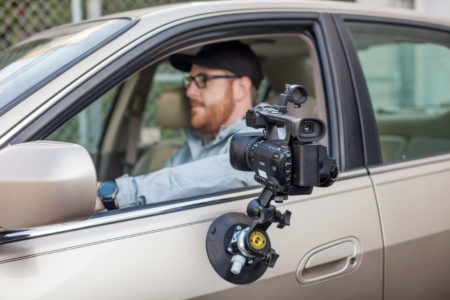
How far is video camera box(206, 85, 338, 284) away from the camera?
4.18 feet

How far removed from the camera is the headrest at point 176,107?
309 centimetres

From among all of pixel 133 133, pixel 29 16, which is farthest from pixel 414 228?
pixel 29 16

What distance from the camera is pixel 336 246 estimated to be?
1705 mm

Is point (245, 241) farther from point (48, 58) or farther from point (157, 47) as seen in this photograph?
point (48, 58)

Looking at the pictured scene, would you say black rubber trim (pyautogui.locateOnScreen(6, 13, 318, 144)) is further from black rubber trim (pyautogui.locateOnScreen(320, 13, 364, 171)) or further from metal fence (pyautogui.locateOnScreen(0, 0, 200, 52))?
metal fence (pyautogui.locateOnScreen(0, 0, 200, 52))

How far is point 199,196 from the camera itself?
162 cm

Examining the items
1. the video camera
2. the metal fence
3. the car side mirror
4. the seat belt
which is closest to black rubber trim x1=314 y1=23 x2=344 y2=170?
the video camera

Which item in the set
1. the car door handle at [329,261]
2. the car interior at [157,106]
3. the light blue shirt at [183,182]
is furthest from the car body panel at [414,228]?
the car interior at [157,106]

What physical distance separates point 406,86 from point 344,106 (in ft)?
16.3

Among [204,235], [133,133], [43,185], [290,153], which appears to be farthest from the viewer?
[133,133]

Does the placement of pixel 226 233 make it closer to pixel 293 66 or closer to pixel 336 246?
pixel 336 246

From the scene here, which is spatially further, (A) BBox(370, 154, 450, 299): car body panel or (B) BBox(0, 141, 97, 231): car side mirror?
(A) BBox(370, 154, 450, 299): car body panel

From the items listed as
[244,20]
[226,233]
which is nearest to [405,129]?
[244,20]

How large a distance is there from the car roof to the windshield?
5.3 inches
